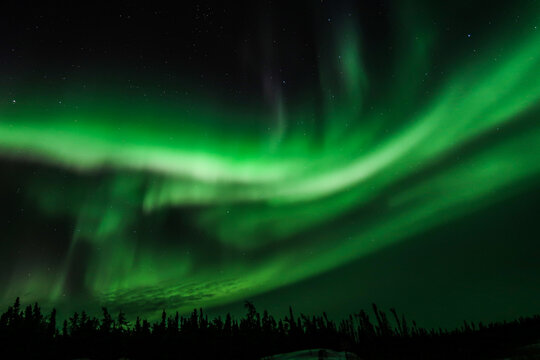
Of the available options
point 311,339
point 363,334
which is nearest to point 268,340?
point 311,339

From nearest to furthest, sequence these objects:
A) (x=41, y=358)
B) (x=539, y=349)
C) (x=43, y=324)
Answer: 1. (x=539, y=349)
2. (x=41, y=358)
3. (x=43, y=324)

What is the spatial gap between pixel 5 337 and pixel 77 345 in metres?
14.6

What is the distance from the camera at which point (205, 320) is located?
12169 cm

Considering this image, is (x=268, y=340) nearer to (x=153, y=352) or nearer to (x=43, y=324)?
(x=153, y=352)

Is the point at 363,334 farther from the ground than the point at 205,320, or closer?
closer

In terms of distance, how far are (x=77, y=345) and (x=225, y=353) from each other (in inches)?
1413

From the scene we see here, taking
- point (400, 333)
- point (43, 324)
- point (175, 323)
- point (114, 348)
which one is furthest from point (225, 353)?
point (400, 333)

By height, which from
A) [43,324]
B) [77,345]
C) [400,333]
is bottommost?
[400,333]

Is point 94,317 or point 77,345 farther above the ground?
point 94,317

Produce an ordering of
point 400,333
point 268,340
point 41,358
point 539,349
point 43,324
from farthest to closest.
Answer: point 400,333, point 43,324, point 268,340, point 41,358, point 539,349

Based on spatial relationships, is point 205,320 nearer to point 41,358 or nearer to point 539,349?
point 41,358

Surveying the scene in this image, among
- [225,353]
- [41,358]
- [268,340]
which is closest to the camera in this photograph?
[41,358]

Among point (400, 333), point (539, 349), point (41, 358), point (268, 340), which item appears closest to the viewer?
point (539, 349)

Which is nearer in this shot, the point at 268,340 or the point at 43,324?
the point at 268,340
